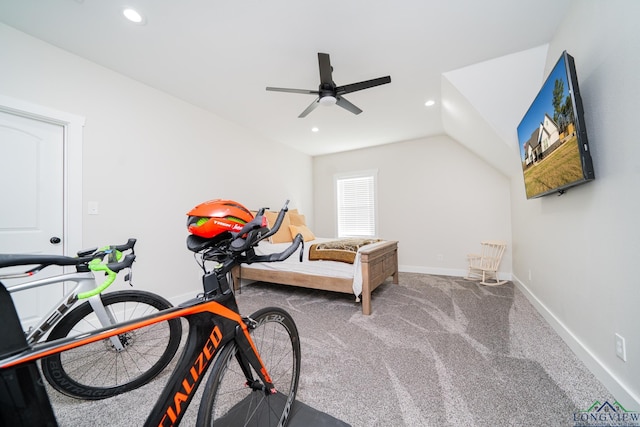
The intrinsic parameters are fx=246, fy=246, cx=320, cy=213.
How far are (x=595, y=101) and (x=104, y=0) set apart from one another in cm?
337

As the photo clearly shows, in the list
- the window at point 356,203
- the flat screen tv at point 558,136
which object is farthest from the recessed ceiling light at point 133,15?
the window at point 356,203

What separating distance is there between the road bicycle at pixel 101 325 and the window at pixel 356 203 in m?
4.03

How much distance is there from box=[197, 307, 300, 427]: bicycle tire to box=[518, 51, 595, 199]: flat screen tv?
2021 mm

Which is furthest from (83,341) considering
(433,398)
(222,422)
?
(433,398)

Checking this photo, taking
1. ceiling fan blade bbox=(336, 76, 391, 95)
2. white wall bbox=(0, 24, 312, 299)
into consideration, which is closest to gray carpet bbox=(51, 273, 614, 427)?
white wall bbox=(0, 24, 312, 299)

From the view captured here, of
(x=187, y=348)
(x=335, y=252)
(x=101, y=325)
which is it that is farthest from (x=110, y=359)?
(x=335, y=252)

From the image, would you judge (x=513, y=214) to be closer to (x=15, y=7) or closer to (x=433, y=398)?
(x=433, y=398)

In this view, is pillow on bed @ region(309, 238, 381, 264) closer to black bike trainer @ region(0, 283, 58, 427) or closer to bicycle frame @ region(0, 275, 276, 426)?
bicycle frame @ region(0, 275, 276, 426)

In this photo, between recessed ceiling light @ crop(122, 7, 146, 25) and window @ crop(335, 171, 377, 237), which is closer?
recessed ceiling light @ crop(122, 7, 146, 25)

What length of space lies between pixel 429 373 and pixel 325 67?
251 centimetres

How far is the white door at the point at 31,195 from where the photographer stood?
6.59 feet

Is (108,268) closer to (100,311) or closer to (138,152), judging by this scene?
(100,311)

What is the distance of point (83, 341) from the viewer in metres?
0.62

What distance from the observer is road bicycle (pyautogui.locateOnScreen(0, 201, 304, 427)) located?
591 mm
